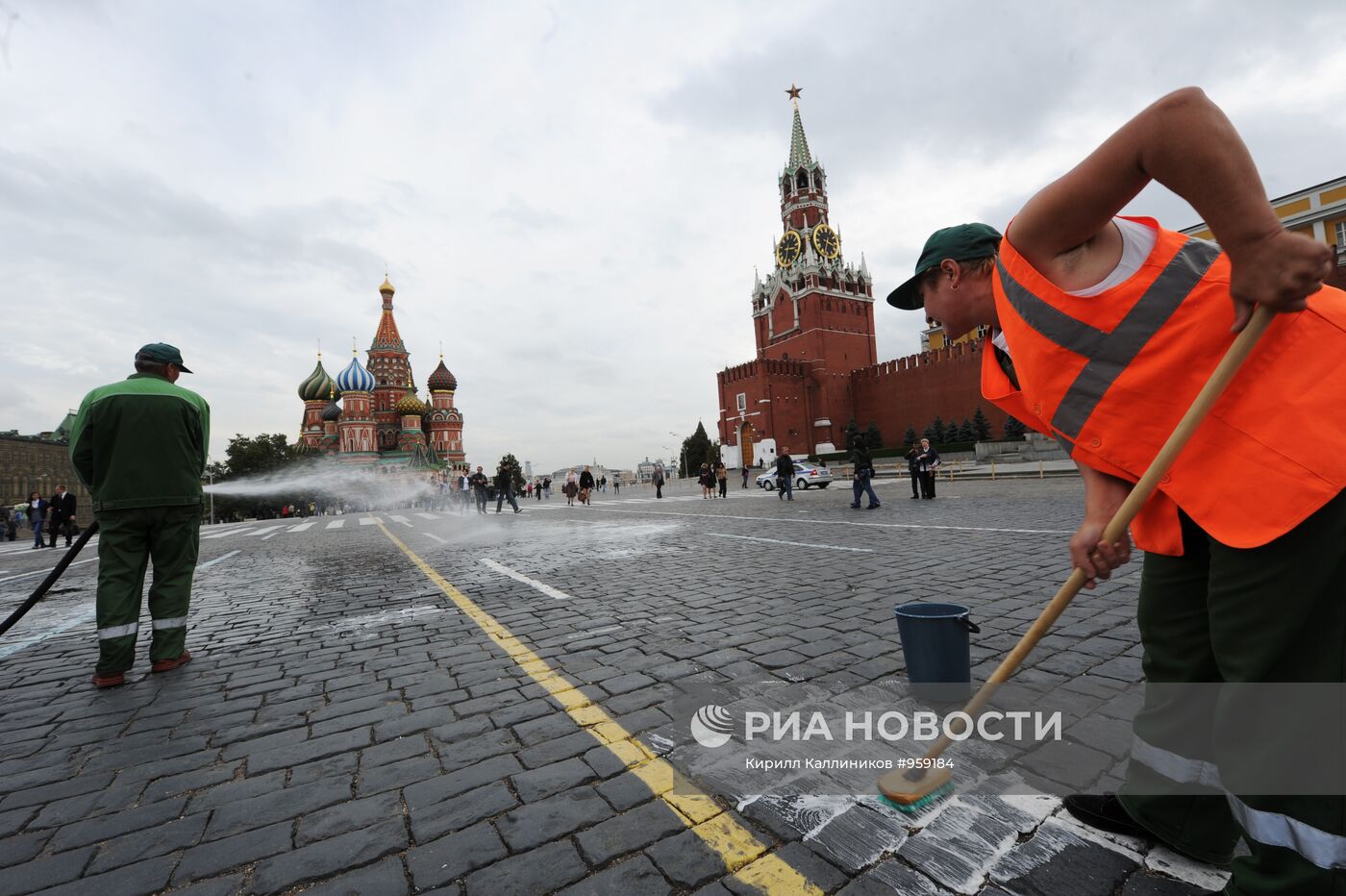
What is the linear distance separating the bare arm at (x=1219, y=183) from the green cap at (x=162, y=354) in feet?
19.0

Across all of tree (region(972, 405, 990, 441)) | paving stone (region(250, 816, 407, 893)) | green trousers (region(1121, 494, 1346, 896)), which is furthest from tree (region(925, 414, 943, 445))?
paving stone (region(250, 816, 407, 893))

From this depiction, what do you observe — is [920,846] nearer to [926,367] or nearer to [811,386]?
[926,367]

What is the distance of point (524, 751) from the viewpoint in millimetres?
2578

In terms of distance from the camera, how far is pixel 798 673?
3.30m

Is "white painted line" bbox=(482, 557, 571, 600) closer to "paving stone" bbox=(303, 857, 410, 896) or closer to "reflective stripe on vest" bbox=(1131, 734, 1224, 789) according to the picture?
"paving stone" bbox=(303, 857, 410, 896)

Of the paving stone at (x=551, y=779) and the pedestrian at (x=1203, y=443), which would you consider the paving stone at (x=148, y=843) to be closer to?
the paving stone at (x=551, y=779)

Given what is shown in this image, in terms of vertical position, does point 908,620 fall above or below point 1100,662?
above

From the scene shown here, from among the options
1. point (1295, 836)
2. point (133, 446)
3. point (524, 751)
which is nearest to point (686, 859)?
point (524, 751)

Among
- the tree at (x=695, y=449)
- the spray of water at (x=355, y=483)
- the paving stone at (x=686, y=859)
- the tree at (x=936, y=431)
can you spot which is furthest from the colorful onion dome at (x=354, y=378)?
the paving stone at (x=686, y=859)

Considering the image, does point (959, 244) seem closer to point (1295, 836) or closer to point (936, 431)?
point (1295, 836)

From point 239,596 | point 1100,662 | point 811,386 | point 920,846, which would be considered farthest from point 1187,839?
point 811,386

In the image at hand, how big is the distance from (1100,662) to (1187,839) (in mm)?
1721

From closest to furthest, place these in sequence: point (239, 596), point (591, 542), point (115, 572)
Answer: point (115, 572) < point (239, 596) < point (591, 542)

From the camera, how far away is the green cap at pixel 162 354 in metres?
4.45
